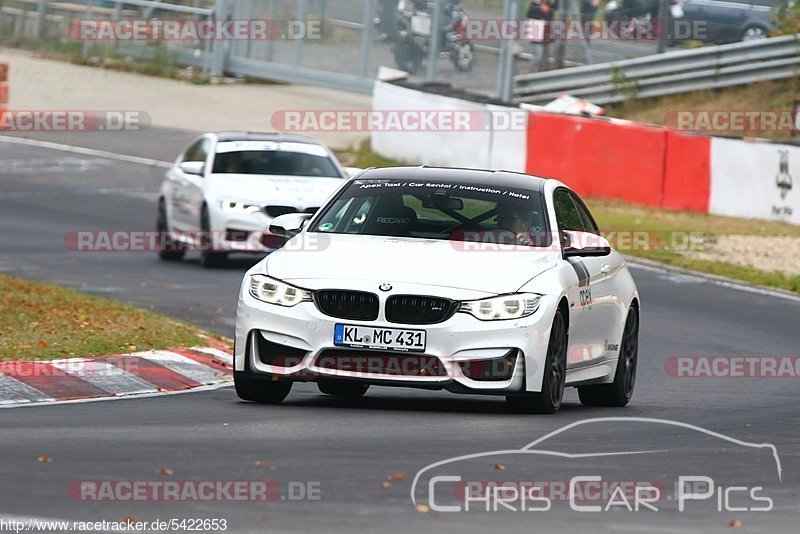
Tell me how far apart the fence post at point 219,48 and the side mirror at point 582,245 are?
2936 cm

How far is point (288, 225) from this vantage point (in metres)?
11.3

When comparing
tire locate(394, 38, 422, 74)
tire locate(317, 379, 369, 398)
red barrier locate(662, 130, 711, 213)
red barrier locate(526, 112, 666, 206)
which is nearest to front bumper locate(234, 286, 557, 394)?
tire locate(317, 379, 369, 398)

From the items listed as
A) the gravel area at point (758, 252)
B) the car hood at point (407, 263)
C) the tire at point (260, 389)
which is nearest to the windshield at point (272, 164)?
the gravel area at point (758, 252)

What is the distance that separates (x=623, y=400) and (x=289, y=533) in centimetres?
574

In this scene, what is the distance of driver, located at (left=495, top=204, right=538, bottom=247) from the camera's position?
10977 mm

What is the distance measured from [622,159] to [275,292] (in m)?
16.5

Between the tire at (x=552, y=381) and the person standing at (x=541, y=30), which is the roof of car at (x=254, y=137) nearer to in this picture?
the tire at (x=552, y=381)

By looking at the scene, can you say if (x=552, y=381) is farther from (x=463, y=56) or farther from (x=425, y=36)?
(x=425, y=36)

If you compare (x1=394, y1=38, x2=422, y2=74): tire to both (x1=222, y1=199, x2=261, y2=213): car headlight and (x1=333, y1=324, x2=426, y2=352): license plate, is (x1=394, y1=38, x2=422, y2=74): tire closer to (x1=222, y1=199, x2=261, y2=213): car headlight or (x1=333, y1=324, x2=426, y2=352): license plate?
(x1=222, y1=199, x2=261, y2=213): car headlight

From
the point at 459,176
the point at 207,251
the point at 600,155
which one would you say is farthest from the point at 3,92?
the point at 459,176

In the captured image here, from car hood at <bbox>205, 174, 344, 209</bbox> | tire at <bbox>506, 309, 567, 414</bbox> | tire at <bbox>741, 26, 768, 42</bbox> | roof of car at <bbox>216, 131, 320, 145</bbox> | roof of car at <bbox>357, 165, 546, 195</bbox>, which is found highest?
roof of car at <bbox>357, 165, 546, 195</bbox>

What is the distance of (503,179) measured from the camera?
37.7 feet

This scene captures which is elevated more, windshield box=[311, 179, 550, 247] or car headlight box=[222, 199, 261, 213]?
windshield box=[311, 179, 550, 247]

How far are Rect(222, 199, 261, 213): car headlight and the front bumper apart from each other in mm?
10022
